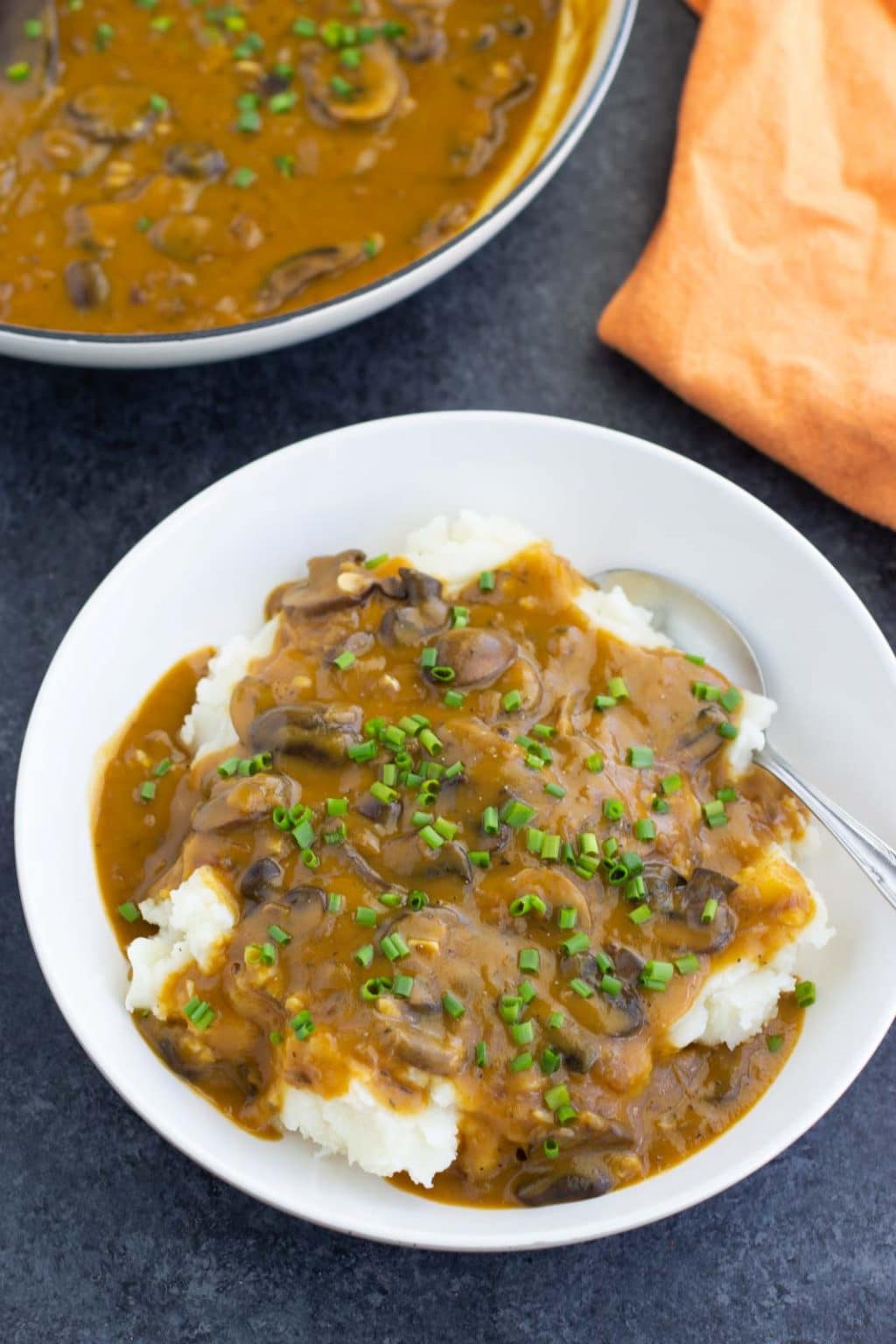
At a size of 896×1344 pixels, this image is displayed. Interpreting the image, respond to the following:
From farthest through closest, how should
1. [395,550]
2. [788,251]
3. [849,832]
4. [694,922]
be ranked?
[788,251]
[395,550]
[849,832]
[694,922]

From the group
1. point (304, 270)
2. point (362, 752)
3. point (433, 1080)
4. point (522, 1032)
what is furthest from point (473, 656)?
point (304, 270)

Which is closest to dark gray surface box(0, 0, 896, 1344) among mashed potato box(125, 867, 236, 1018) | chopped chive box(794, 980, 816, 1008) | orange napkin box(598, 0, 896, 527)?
orange napkin box(598, 0, 896, 527)

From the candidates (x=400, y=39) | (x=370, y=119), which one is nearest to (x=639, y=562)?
(x=370, y=119)

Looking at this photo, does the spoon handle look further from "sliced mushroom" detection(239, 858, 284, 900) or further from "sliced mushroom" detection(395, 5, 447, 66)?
"sliced mushroom" detection(395, 5, 447, 66)

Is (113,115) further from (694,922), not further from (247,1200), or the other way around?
(247,1200)

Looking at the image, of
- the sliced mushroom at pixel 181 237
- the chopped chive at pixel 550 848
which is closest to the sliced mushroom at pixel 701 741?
the chopped chive at pixel 550 848
